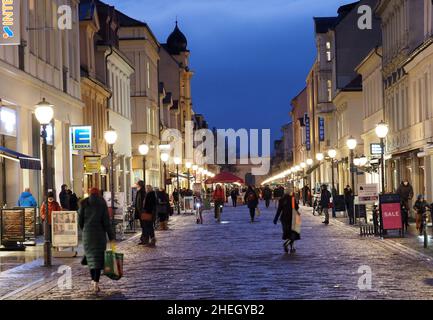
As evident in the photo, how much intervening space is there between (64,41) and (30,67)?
8229 mm

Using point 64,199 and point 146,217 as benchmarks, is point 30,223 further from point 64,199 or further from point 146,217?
point 64,199

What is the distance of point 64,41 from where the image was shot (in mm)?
43188

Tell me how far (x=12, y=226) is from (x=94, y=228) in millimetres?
10642

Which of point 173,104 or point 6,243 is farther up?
point 173,104

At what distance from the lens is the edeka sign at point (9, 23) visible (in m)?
28.9

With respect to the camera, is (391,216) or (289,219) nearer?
(289,219)

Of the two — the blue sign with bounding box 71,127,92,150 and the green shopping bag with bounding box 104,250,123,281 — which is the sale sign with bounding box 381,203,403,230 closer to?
the green shopping bag with bounding box 104,250,123,281

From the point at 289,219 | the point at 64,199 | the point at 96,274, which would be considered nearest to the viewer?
the point at 96,274

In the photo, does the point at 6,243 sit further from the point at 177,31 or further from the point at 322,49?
the point at 177,31

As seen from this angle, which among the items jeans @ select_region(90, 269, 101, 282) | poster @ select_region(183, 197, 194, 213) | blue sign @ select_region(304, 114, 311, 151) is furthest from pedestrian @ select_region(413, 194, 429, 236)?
blue sign @ select_region(304, 114, 311, 151)

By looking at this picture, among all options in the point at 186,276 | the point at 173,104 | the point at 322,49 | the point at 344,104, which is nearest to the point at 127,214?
the point at 186,276

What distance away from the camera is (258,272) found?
20188 millimetres

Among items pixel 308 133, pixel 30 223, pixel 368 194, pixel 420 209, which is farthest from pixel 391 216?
pixel 308 133

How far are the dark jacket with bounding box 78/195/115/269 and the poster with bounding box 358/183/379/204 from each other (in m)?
19.2
